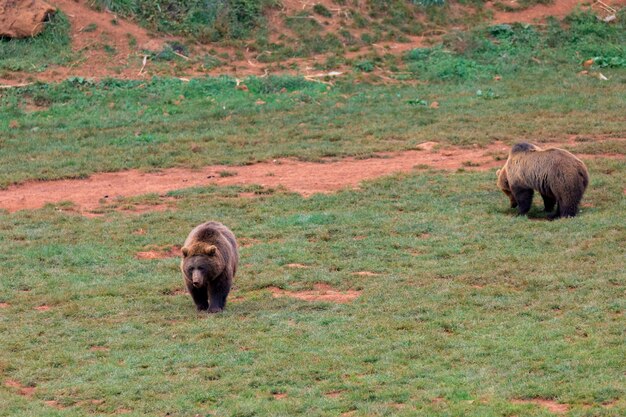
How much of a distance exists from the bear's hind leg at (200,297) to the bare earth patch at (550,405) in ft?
14.3

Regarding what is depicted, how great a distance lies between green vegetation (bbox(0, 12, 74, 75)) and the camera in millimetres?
25203

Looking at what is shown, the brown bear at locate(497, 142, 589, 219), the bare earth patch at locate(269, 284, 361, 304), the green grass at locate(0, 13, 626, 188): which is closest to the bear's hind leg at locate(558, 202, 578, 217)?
the brown bear at locate(497, 142, 589, 219)

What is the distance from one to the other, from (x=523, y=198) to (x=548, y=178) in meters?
0.70

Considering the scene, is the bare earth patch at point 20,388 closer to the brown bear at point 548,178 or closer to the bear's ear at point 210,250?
the bear's ear at point 210,250

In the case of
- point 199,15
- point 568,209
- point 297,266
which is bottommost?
point 199,15

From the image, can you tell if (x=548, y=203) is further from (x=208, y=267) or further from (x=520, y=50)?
(x=520, y=50)

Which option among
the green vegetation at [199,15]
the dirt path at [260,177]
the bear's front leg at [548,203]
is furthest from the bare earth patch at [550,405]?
the green vegetation at [199,15]

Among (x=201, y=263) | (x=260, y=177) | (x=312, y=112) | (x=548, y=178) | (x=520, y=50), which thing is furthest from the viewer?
(x=520, y=50)

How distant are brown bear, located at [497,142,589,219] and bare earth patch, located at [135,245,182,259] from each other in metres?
4.97

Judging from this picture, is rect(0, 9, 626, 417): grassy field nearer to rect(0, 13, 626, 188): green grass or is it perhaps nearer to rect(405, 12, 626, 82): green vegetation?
rect(0, 13, 626, 188): green grass

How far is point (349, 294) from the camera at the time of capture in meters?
12.9

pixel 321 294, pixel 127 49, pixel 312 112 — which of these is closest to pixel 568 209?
pixel 321 294

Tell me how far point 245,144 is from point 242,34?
702 cm

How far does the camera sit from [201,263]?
11.9 meters
